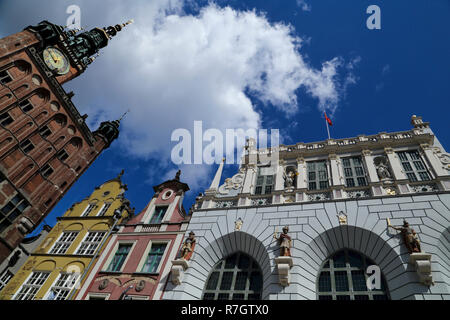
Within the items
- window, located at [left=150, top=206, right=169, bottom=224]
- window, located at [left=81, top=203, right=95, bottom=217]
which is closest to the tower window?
window, located at [left=81, top=203, right=95, bottom=217]

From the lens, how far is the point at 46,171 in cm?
3350

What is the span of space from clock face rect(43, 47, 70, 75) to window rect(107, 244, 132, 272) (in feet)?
98.9

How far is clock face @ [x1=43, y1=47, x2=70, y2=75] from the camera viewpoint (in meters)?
37.5

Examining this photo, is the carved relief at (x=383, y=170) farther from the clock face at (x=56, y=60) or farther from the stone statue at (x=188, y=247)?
the clock face at (x=56, y=60)

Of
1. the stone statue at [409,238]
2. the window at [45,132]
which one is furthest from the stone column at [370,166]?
the window at [45,132]

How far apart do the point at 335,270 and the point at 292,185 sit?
6619 mm

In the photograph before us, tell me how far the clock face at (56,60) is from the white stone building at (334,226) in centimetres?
3193

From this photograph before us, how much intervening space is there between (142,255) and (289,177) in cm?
1156

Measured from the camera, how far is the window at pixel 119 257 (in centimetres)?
1848

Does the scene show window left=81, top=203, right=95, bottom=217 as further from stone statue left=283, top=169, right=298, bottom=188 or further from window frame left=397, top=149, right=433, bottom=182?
window frame left=397, top=149, right=433, bottom=182
